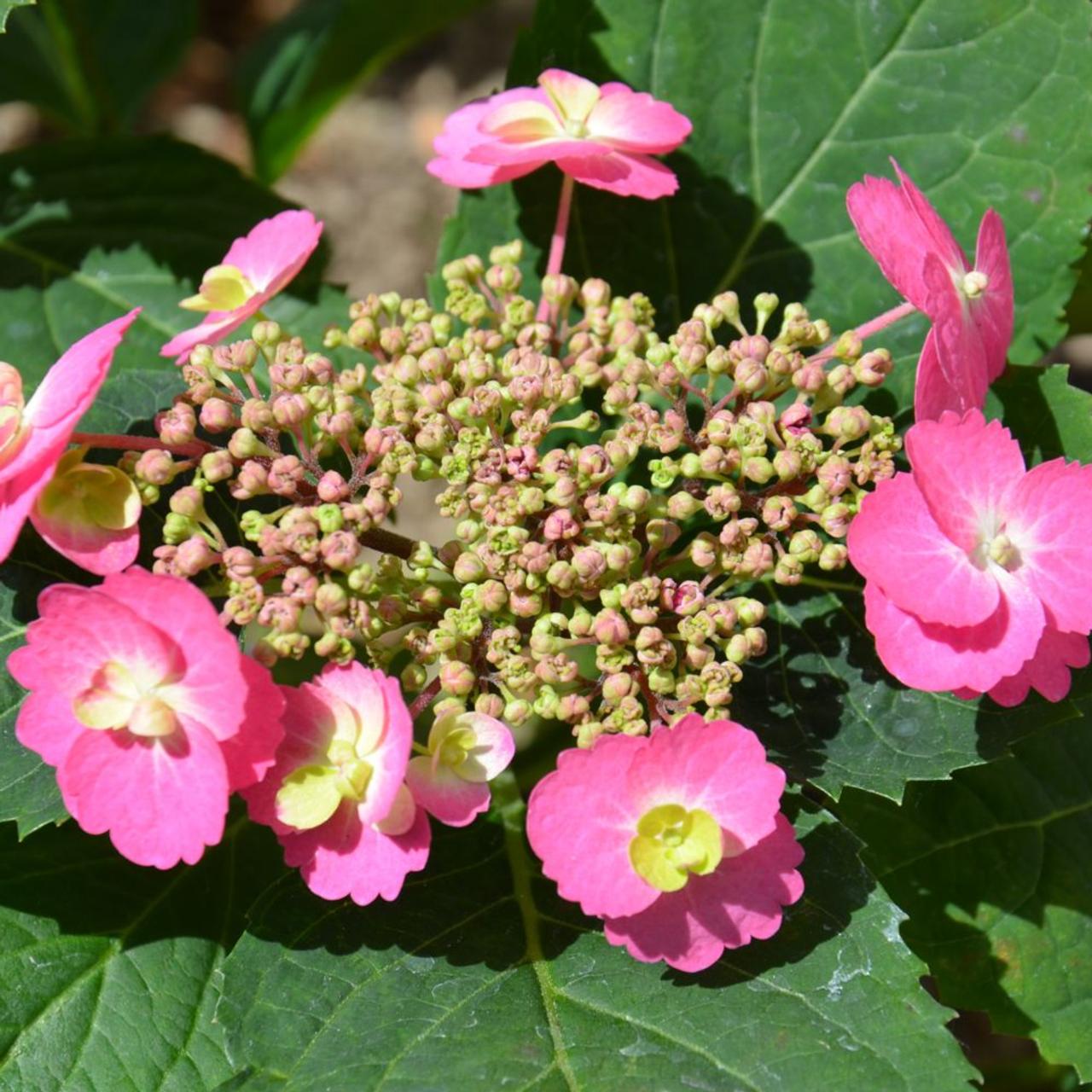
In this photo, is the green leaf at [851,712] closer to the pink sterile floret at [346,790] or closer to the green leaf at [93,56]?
the pink sterile floret at [346,790]

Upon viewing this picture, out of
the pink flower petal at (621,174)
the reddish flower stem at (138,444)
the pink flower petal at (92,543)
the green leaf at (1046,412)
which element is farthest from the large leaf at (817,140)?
the pink flower petal at (92,543)

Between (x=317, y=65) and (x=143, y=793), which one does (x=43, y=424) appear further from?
(x=317, y=65)

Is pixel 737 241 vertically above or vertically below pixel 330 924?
above

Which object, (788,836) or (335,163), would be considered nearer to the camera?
(788,836)

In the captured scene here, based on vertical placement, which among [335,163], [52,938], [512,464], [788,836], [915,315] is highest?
[512,464]

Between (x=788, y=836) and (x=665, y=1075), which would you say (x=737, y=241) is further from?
(x=665, y=1075)

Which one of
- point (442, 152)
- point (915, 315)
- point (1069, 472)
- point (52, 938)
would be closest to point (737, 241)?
point (915, 315)

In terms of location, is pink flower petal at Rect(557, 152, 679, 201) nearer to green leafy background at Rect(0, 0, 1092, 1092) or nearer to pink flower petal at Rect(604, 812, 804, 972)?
green leafy background at Rect(0, 0, 1092, 1092)
